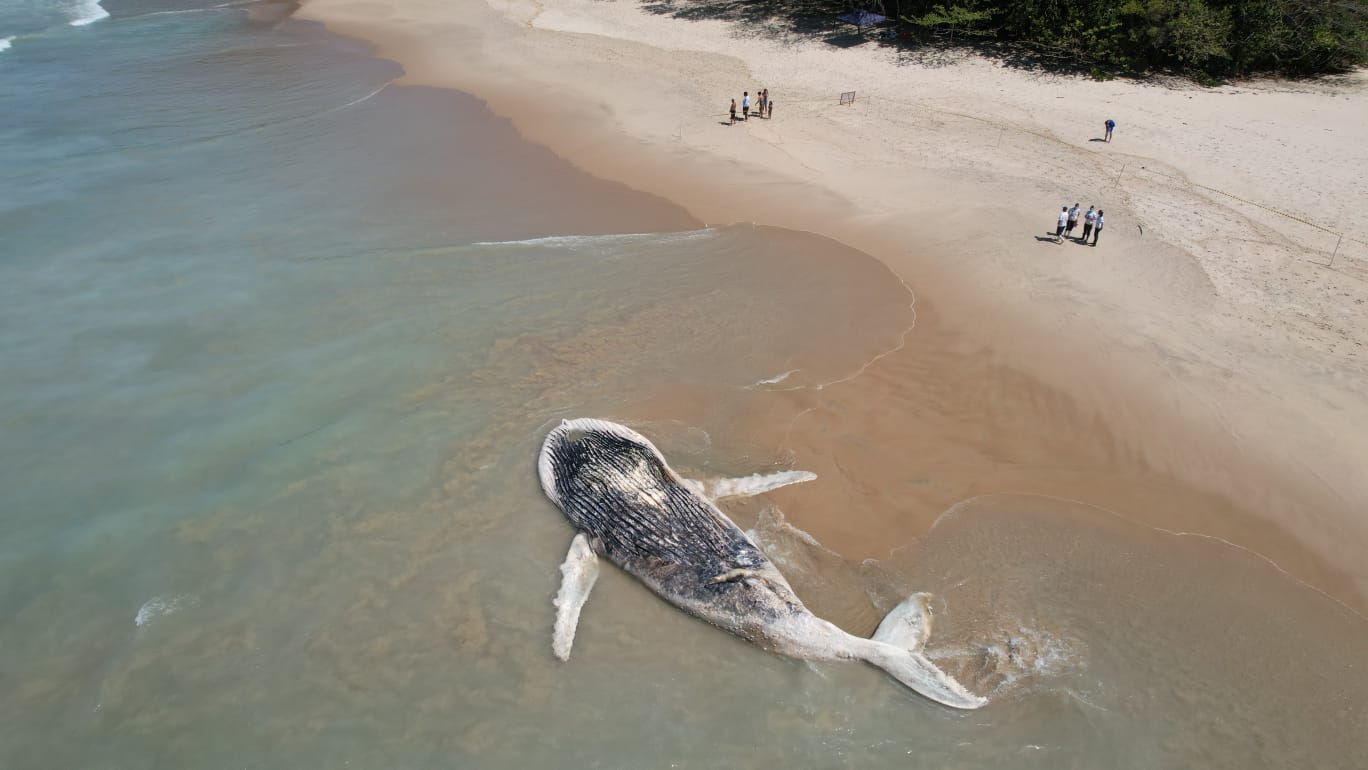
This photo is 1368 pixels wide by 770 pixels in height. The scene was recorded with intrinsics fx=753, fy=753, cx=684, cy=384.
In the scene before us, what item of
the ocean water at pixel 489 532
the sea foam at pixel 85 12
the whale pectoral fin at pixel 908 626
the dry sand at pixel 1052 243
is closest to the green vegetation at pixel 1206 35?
the dry sand at pixel 1052 243

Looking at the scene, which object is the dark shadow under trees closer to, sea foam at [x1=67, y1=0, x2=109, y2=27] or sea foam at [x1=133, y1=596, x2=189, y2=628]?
sea foam at [x1=133, y1=596, x2=189, y2=628]

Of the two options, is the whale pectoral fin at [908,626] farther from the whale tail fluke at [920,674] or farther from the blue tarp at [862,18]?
the blue tarp at [862,18]

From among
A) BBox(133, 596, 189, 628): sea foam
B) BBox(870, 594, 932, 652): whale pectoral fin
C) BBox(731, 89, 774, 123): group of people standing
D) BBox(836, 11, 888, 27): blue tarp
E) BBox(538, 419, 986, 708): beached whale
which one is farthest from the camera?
BBox(836, 11, 888, 27): blue tarp

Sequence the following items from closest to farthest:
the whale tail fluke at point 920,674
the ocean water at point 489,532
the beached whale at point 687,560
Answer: the whale tail fluke at point 920,674, the beached whale at point 687,560, the ocean water at point 489,532

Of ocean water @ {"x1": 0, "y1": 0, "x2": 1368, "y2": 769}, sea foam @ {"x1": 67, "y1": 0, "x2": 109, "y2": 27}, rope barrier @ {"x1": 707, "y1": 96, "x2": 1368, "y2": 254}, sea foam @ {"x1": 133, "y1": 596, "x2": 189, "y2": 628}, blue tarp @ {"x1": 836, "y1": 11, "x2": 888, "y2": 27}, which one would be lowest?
sea foam @ {"x1": 133, "y1": 596, "x2": 189, "y2": 628}

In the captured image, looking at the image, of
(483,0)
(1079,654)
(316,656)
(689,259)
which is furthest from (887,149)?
(483,0)

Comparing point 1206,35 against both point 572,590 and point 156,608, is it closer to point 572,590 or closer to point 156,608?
point 572,590

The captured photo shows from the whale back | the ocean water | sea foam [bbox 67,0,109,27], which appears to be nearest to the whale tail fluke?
the ocean water
